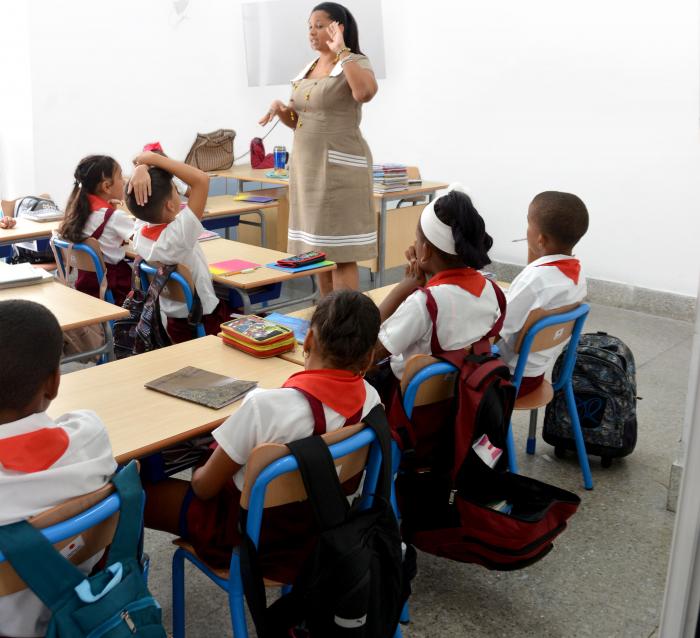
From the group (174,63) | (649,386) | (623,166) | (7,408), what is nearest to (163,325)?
(7,408)

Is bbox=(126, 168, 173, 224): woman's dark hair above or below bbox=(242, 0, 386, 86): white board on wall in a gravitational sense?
below

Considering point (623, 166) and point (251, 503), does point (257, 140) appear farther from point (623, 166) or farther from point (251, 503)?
point (251, 503)

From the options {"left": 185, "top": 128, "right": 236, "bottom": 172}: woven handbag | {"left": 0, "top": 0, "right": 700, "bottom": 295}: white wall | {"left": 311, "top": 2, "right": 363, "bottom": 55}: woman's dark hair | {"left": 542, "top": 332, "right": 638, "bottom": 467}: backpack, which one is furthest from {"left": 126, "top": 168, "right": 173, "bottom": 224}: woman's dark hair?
{"left": 0, "top": 0, "right": 700, "bottom": 295}: white wall

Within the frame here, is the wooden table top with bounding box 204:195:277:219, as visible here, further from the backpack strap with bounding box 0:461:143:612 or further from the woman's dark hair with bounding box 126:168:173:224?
the backpack strap with bounding box 0:461:143:612

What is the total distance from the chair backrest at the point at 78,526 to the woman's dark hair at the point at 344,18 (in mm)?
2980

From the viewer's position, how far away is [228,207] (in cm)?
504

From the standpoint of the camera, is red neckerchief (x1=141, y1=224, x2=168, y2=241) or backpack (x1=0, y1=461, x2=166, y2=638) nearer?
backpack (x1=0, y1=461, x2=166, y2=638)

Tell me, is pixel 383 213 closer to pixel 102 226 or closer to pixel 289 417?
pixel 102 226

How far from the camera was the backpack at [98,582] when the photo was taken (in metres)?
1.28

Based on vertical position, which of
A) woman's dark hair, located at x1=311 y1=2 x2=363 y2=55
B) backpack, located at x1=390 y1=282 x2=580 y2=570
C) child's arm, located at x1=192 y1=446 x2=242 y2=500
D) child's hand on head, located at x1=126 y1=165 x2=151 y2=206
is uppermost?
woman's dark hair, located at x1=311 y1=2 x2=363 y2=55

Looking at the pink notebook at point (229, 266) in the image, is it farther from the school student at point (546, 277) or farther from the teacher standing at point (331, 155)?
the school student at point (546, 277)

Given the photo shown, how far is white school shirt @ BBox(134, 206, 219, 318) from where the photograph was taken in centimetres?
302

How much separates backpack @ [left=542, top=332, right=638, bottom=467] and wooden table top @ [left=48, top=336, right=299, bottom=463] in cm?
132

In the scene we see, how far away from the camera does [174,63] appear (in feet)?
21.8
